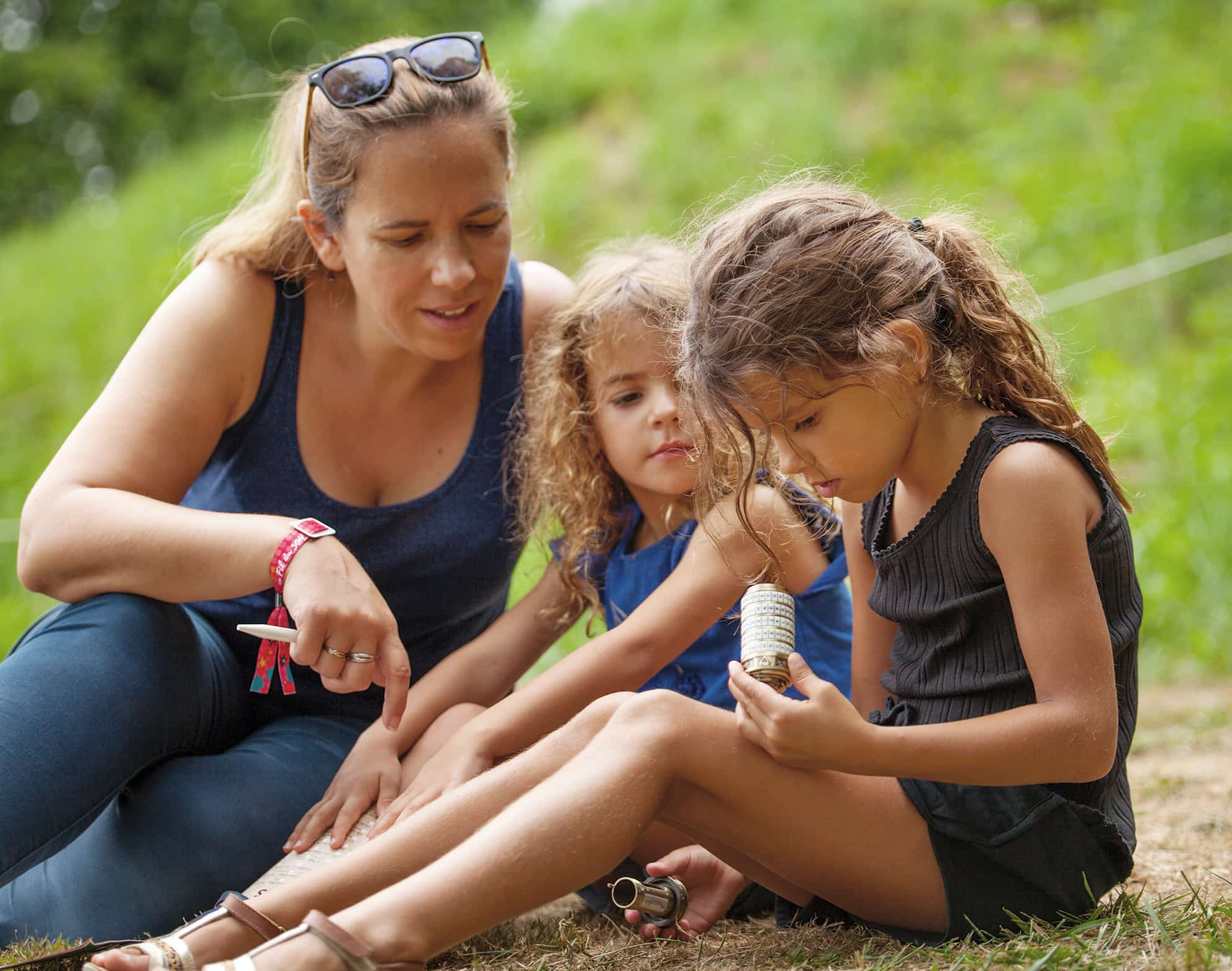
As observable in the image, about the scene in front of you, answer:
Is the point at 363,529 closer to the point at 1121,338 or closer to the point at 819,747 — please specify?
the point at 819,747

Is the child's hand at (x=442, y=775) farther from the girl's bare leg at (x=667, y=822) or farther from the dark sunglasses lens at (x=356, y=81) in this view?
the dark sunglasses lens at (x=356, y=81)

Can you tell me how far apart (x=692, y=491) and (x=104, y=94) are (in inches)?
432

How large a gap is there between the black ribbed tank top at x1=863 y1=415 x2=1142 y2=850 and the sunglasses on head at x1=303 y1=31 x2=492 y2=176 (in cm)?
111

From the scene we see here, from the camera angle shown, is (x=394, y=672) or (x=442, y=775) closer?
(x=394, y=672)

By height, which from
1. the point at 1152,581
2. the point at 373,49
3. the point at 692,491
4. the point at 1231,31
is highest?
the point at 1231,31

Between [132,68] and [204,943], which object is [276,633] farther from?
[132,68]

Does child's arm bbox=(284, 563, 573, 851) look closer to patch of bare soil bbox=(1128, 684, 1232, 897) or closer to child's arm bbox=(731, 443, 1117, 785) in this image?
child's arm bbox=(731, 443, 1117, 785)

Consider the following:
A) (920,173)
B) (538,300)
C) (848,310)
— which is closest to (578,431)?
(538,300)

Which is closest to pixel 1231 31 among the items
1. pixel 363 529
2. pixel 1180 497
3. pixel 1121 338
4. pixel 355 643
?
pixel 1121 338

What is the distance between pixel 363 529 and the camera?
88.6 inches

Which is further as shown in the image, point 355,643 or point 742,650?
point 355,643

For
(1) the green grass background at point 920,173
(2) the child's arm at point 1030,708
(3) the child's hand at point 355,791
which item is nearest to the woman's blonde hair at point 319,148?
(1) the green grass background at point 920,173

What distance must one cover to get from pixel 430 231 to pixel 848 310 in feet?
2.56

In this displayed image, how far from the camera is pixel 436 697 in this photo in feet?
7.07
